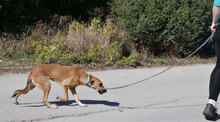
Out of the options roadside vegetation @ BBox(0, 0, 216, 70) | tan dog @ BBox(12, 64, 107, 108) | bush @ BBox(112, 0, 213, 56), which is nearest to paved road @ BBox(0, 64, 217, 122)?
tan dog @ BBox(12, 64, 107, 108)

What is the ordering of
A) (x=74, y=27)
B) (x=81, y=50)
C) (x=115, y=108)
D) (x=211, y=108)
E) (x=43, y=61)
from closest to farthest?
(x=211, y=108) → (x=115, y=108) → (x=43, y=61) → (x=81, y=50) → (x=74, y=27)

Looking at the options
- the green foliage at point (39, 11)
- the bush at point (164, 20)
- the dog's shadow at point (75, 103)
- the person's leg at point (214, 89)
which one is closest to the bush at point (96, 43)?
the bush at point (164, 20)

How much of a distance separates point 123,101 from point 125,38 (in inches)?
199

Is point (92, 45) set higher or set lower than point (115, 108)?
higher

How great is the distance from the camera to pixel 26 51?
1126 centimetres

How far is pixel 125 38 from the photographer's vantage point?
38.3ft

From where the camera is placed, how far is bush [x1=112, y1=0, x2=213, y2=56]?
37.8 feet

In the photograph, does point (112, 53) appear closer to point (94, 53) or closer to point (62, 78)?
point (94, 53)

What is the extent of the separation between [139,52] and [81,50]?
253cm

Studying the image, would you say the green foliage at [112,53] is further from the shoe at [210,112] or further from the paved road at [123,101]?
the shoe at [210,112]

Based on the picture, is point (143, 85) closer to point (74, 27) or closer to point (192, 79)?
point (192, 79)

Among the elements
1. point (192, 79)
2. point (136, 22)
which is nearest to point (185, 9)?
point (136, 22)

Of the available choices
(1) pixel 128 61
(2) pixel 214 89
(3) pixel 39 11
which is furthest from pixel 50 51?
(2) pixel 214 89

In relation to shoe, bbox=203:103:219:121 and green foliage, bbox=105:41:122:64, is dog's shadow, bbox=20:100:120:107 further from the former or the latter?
green foliage, bbox=105:41:122:64
